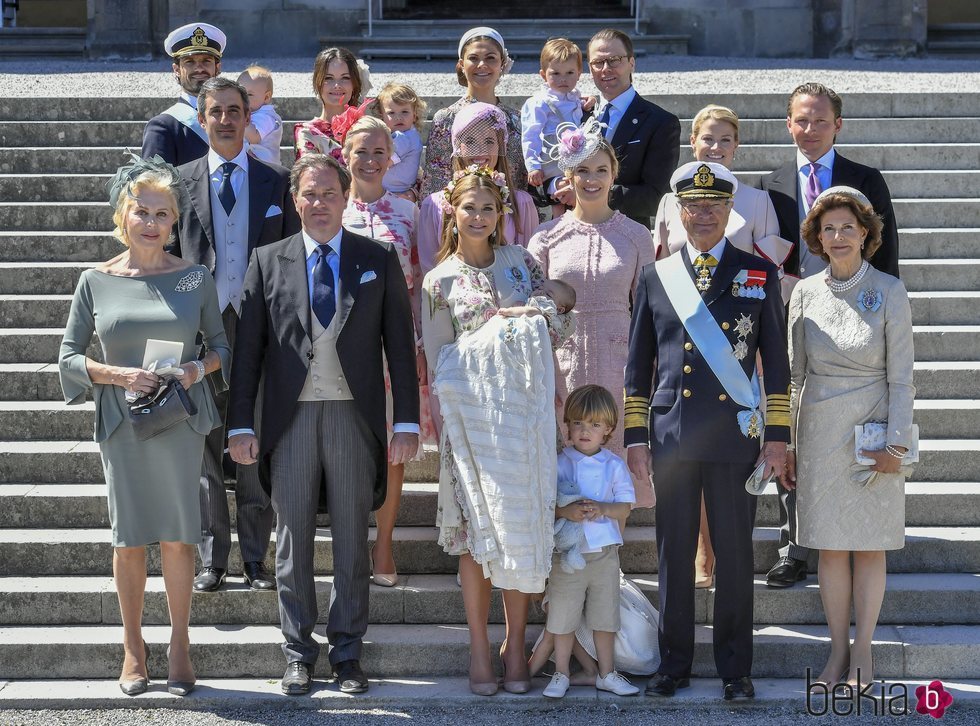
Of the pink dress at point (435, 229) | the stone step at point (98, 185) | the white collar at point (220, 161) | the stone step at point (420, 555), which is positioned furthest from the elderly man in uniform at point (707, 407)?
the stone step at point (98, 185)

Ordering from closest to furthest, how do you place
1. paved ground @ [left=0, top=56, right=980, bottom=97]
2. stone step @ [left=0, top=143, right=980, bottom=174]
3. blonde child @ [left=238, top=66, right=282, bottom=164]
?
blonde child @ [left=238, top=66, right=282, bottom=164], stone step @ [left=0, top=143, right=980, bottom=174], paved ground @ [left=0, top=56, right=980, bottom=97]

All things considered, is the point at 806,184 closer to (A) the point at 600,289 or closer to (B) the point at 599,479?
(A) the point at 600,289

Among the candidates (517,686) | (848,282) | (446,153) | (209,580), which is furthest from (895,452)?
(209,580)

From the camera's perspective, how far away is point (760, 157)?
8.68 meters

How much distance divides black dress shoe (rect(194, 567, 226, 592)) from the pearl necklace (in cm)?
295

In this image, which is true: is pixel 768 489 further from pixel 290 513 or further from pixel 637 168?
pixel 290 513

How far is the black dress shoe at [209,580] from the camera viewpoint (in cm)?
584

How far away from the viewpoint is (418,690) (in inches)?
214

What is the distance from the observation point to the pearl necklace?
17.2 feet

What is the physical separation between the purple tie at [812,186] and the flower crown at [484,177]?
1377 millimetres

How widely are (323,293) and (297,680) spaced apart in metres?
1.59

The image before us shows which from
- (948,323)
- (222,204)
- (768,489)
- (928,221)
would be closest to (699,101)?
(928,221)

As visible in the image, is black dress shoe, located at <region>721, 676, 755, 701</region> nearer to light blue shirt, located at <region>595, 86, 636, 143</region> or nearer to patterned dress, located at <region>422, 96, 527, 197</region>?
patterned dress, located at <region>422, 96, 527, 197</region>

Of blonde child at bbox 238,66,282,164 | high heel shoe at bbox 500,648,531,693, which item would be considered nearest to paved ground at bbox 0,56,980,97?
blonde child at bbox 238,66,282,164
